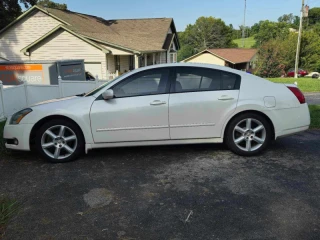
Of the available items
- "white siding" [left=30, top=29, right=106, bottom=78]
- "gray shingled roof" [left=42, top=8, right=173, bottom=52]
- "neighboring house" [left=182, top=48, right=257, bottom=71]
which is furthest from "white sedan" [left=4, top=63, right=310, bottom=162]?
"neighboring house" [left=182, top=48, right=257, bottom=71]

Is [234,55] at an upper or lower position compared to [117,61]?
upper

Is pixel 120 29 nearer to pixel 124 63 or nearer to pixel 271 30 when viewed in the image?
pixel 124 63

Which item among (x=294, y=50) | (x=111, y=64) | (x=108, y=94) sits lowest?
(x=108, y=94)

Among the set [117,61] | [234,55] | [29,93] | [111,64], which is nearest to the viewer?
[29,93]

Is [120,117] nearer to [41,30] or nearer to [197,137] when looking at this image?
[197,137]

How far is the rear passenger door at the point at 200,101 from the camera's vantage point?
4699 mm

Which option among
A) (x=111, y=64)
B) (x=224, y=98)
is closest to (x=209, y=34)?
(x=111, y=64)

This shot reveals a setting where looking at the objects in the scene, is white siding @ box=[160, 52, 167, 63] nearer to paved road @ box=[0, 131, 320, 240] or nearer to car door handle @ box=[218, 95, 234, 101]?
paved road @ box=[0, 131, 320, 240]

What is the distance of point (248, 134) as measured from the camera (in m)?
4.81

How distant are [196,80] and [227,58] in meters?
42.7

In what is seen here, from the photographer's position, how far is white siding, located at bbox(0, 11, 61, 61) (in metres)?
24.5

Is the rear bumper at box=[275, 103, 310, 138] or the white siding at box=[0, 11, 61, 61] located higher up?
the white siding at box=[0, 11, 61, 61]

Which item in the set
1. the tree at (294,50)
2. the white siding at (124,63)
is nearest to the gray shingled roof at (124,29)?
the white siding at (124,63)

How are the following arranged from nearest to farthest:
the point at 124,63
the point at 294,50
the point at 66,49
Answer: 1. the point at 66,49
2. the point at 124,63
3. the point at 294,50
